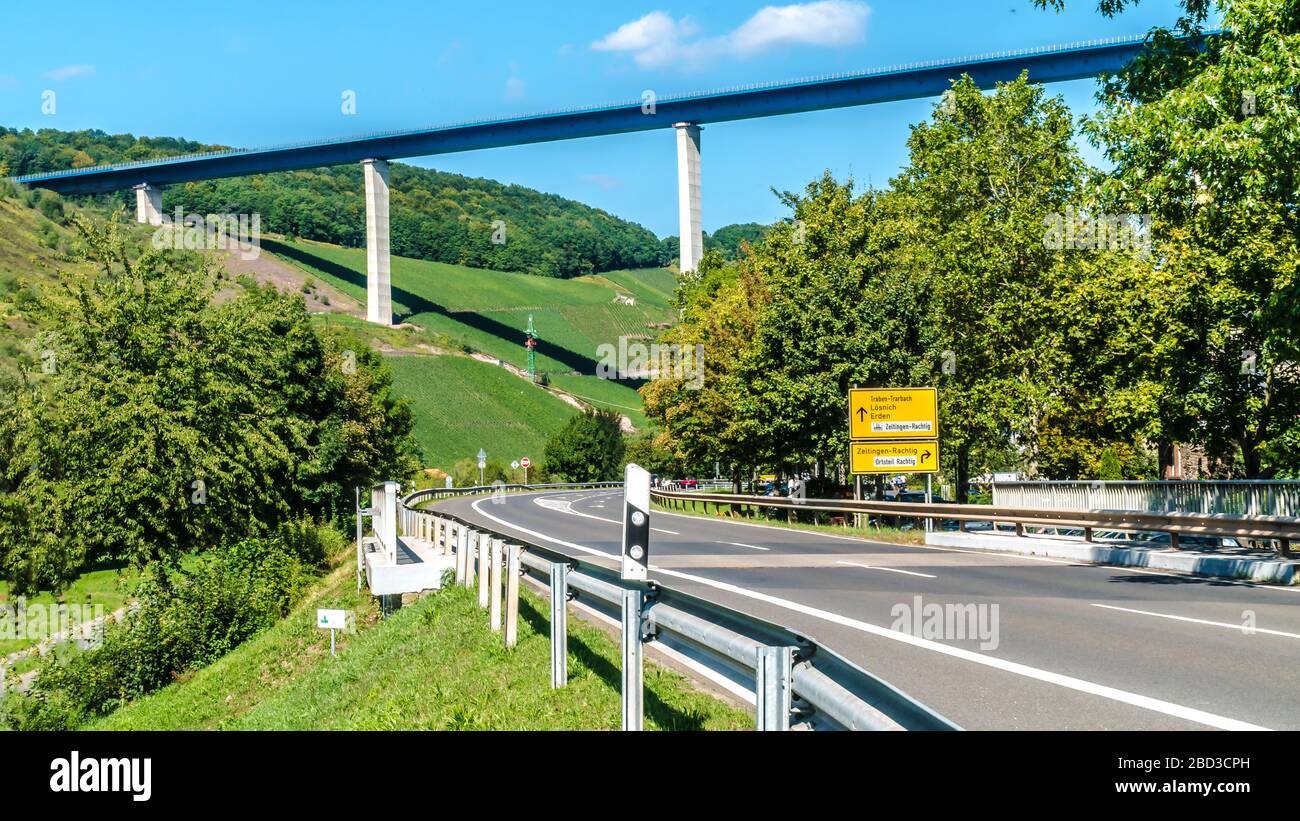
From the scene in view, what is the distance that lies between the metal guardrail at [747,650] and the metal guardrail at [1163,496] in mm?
15923

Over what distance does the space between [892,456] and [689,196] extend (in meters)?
67.6

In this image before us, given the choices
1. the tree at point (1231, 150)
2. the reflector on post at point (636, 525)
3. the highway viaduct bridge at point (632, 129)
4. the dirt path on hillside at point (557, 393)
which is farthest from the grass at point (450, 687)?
the dirt path on hillside at point (557, 393)

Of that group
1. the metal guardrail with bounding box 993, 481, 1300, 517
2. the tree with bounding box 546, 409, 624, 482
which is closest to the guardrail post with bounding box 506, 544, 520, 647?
the metal guardrail with bounding box 993, 481, 1300, 517

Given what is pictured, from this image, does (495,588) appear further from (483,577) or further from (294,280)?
(294,280)

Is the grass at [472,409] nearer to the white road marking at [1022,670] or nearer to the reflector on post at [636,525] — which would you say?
the white road marking at [1022,670]

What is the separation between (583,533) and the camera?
33688 mm

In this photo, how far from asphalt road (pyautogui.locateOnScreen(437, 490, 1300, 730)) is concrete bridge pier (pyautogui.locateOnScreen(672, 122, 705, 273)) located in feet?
244

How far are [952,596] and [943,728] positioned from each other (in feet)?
40.6

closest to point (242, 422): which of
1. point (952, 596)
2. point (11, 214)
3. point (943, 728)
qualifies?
point (952, 596)

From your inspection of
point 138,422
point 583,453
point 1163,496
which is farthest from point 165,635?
point 583,453

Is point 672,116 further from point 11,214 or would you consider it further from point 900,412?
point 900,412

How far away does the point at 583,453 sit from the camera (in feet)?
377

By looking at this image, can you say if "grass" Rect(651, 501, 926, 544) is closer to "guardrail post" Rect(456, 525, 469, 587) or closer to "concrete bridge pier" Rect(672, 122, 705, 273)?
"guardrail post" Rect(456, 525, 469, 587)

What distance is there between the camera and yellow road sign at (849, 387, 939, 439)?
34625mm
